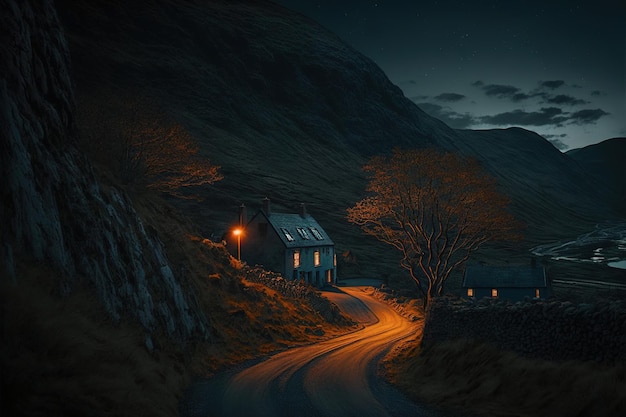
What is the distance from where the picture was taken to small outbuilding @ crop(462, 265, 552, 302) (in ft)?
244

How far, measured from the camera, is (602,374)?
1417 cm

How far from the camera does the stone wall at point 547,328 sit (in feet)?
49.7

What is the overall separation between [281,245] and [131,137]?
109 feet

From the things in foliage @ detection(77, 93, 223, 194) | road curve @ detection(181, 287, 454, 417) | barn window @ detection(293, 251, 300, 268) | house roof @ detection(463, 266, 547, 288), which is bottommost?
road curve @ detection(181, 287, 454, 417)

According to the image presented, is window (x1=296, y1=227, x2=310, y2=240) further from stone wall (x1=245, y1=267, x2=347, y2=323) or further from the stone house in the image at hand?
stone wall (x1=245, y1=267, x2=347, y2=323)

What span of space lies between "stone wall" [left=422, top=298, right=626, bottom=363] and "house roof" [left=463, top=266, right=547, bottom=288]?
56.1 metres

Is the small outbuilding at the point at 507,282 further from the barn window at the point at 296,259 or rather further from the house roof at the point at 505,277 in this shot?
the barn window at the point at 296,259

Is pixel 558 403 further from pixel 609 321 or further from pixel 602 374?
pixel 609 321

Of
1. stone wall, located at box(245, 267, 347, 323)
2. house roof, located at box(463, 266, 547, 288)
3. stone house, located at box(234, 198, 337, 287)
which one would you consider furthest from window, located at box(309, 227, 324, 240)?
stone wall, located at box(245, 267, 347, 323)

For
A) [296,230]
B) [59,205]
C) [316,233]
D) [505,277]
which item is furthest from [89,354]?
[505,277]

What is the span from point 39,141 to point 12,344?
9624mm

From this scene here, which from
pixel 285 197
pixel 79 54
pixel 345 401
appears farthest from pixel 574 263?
pixel 79 54

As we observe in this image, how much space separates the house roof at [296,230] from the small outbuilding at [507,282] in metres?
24.0

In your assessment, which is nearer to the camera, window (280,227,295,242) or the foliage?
the foliage
